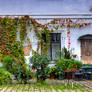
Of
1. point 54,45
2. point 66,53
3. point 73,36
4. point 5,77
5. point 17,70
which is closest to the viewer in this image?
point 5,77

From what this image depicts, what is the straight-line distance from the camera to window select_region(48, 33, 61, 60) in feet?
50.0

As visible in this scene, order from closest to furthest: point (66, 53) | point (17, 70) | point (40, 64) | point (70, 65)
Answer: point (70, 65) → point (40, 64) → point (17, 70) → point (66, 53)

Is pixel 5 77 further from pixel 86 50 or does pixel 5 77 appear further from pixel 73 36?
pixel 86 50

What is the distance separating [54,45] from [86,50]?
1.86 metres

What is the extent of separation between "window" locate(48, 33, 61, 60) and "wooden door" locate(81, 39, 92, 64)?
138cm

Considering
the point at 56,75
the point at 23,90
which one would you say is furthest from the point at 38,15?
the point at 23,90

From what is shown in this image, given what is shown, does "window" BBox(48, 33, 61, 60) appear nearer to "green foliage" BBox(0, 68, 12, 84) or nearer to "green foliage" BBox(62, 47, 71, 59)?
"green foliage" BBox(62, 47, 71, 59)

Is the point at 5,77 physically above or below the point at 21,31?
below

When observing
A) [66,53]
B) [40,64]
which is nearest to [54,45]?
[66,53]

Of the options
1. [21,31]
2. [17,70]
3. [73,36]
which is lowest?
[17,70]

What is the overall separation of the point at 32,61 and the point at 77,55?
3.99 m

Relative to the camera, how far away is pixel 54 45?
15281 millimetres

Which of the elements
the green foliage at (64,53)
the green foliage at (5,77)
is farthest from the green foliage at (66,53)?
the green foliage at (5,77)

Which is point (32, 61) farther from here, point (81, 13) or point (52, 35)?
point (81, 13)
